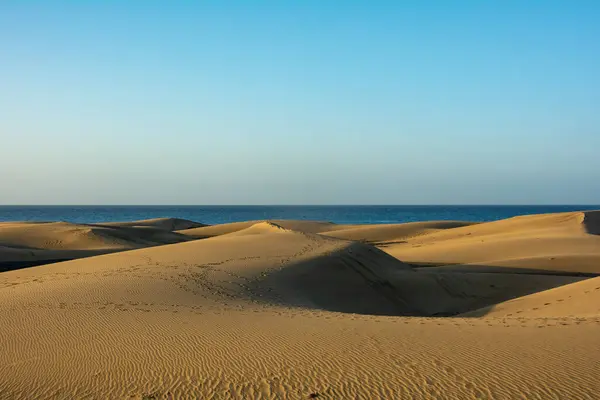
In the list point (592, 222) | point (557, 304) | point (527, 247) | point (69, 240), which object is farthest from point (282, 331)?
point (592, 222)

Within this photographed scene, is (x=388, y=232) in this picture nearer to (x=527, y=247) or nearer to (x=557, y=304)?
(x=527, y=247)

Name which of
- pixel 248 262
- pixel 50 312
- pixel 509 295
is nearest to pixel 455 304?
pixel 509 295

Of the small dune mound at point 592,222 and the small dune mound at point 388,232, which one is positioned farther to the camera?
the small dune mound at point 388,232

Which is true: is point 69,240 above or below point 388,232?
below

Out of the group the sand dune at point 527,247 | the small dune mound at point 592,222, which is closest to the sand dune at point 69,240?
the sand dune at point 527,247

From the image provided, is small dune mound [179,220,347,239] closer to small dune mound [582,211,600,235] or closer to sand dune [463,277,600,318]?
small dune mound [582,211,600,235]

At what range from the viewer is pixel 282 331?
7832 mm

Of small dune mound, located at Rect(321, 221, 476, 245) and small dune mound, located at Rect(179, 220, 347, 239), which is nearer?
small dune mound, located at Rect(321, 221, 476, 245)

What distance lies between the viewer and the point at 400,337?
750cm

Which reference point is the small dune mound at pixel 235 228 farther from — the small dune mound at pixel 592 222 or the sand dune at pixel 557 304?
the sand dune at pixel 557 304

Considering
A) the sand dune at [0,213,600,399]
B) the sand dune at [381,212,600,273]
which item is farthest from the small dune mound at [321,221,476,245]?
the sand dune at [0,213,600,399]

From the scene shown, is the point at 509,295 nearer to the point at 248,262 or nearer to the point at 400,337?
the point at 248,262

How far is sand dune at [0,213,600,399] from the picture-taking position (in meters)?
5.56

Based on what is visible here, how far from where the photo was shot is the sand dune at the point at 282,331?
18.2 feet
